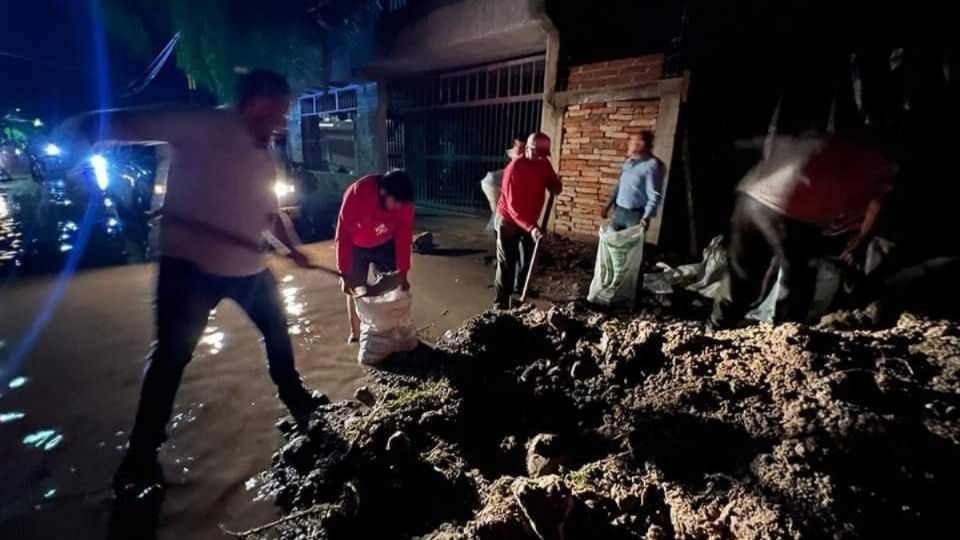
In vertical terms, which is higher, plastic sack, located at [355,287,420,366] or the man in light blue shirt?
the man in light blue shirt

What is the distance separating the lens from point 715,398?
2.06 metres

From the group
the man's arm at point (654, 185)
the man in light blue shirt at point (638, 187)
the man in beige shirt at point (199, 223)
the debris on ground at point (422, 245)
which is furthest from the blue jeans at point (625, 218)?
the man in beige shirt at point (199, 223)

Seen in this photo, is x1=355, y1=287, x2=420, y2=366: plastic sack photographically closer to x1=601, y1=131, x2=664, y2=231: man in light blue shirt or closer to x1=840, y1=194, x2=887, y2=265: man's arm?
x1=601, y1=131, x2=664, y2=231: man in light blue shirt

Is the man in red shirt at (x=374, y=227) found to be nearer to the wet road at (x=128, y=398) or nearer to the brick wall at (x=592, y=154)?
the wet road at (x=128, y=398)

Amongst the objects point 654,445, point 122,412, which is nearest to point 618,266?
point 654,445

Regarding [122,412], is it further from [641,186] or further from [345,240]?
[641,186]

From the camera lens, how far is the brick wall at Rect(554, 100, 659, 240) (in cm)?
614

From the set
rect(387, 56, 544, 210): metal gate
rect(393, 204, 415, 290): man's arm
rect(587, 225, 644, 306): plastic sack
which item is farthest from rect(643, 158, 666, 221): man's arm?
rect(387, 56, 544, 210): metal gate

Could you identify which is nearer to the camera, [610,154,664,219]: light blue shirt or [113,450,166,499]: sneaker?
[113,450,166,499]: sneaker

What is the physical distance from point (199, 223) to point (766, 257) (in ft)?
12.2

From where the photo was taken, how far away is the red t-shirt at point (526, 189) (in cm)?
428

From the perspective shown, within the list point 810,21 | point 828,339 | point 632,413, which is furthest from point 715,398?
point 810,21

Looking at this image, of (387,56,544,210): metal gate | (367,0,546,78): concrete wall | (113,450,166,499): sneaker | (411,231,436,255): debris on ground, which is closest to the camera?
(113,450,166,499): sneaker

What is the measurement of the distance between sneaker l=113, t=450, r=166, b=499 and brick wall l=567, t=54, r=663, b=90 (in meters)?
6.47
